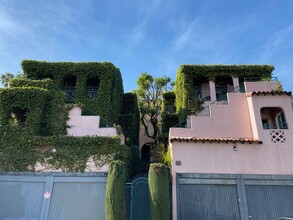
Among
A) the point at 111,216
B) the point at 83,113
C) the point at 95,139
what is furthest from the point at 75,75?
the point at 111,216

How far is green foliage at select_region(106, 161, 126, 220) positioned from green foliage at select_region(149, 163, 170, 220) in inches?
43.1

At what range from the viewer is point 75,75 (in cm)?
1600

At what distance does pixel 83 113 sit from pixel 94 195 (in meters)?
5.99

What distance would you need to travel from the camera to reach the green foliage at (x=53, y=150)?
10859 millimetres

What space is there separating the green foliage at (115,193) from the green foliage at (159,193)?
1094mm

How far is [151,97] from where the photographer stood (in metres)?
21.8

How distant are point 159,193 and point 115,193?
63.8 inches

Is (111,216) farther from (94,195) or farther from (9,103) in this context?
(9,103)

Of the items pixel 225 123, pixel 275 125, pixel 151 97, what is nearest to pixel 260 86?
pixel 275 125

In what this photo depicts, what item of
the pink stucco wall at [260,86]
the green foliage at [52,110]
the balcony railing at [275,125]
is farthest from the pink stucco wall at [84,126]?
the balcony railing at [275,125]

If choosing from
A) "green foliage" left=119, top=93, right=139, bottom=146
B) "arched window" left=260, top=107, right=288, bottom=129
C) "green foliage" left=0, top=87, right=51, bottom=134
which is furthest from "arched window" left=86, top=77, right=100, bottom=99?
"arched window" left=260, top=107, right=288, bottom=129

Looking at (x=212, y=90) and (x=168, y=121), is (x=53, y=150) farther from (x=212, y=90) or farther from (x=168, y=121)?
(x=212, y=90)

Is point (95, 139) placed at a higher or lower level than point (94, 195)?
higher

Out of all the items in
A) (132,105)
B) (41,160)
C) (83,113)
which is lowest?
(41,160)
